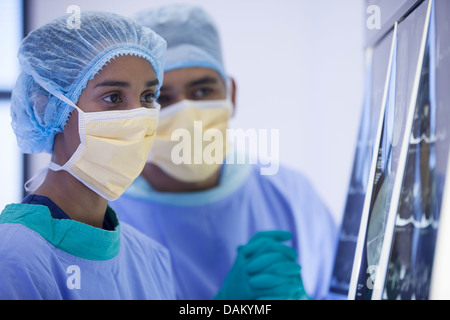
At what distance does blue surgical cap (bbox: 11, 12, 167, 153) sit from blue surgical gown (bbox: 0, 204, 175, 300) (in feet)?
0.61

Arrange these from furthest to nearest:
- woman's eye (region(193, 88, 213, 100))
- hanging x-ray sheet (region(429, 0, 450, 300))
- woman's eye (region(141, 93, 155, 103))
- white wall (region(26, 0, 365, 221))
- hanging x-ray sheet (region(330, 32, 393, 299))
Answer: white wall (region(26, 0, 365, 221)) → woman's eye (region(193, 88, 213, 100)) → hanging x-ray sheet (region(330, 32, 393, 299)) → woman's eye (region(141, 93, 155, 103)) → hanging x-ray sheet (region(429, 0, 450, 300))

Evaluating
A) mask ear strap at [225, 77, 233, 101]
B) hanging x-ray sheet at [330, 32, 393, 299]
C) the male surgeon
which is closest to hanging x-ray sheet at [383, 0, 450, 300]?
hanging x-ray sheet at [330, 32, 393, 299]

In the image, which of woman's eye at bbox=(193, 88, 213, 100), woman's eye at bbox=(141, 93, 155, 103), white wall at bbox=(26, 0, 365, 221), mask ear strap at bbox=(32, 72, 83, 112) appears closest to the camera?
mask ear strap at bbox=(32, 72, 83, 112)

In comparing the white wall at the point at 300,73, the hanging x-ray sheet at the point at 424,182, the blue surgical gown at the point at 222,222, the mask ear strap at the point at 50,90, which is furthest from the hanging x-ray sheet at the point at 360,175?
the mask ear strap at the point at 50,90

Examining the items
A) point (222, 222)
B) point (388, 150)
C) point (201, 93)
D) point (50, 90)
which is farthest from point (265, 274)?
point (50, 90)

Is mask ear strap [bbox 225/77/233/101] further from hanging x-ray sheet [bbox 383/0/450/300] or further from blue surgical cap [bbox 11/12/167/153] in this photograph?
hanging x-ray sheet [bbox 383/0/450/300]

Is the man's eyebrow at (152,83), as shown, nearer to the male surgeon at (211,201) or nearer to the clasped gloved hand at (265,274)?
the male surgeon at (211,201)

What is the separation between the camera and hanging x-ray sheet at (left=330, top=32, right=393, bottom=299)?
1.34m

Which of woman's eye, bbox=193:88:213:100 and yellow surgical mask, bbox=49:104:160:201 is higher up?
woman's eye, bbox=193:88:213:100

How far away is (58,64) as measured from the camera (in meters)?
1.01
